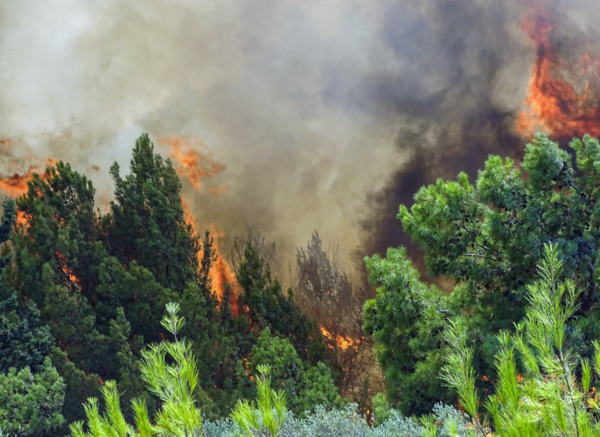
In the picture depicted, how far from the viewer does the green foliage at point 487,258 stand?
19.4 ft

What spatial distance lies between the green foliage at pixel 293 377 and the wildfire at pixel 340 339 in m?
1.97

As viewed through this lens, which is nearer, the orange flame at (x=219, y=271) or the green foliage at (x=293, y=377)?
the green foliage at (x=293, y=377)

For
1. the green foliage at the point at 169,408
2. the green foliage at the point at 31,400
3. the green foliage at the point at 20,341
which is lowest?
the green foliage at the point at 169,408

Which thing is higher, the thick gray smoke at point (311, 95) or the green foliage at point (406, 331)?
the thick gray smoke at point (311, 95)

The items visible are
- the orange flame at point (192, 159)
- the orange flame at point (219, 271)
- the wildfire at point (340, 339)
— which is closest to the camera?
the orange flame at point (219, 271)

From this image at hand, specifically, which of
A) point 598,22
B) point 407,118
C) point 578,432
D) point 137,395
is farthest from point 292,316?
point 598,22

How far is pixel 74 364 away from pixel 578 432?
6.73 metres

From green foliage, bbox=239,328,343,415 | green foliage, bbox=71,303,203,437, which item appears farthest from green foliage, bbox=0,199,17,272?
green foliage, bbox=71,303,203,437

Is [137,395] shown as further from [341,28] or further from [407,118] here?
[341,28]

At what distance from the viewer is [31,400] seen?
22.0 ft

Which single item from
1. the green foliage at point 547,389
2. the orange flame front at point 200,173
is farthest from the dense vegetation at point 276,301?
the green foliage at point 547,389

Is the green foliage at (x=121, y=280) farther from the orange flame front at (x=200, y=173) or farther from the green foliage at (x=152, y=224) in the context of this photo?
the orange flame front at (x=200, y=173)

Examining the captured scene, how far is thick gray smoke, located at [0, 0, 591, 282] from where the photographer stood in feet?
30.8

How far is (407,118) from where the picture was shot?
32.2 ft
